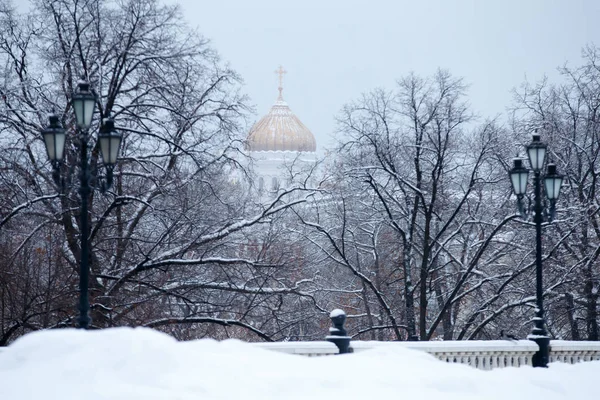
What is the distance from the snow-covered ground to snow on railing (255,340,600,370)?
119cm

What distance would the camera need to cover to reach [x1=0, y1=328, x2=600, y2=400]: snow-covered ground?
914 centimetres

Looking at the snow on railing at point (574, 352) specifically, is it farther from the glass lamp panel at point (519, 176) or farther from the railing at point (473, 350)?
the glass lamp panel at point (519, 176)

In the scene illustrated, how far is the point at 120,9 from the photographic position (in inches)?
933

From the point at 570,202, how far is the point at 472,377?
66.3 feet

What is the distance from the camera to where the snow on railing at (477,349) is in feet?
43.0

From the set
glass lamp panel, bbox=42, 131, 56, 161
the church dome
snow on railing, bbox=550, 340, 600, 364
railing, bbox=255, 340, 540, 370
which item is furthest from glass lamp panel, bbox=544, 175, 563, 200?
the church dome

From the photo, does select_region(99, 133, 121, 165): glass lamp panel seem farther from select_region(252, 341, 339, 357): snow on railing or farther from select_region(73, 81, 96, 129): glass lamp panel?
select_region(252, 341, 339, 357): snow on railing

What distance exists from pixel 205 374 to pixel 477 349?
19.8 ft

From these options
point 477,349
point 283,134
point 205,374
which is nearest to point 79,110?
point 205,374

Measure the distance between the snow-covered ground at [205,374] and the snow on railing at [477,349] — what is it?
1.19 m

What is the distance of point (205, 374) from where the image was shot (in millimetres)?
9820

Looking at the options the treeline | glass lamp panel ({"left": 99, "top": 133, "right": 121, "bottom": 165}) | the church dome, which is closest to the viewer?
glass lamp panel ({"left": 99, "top": 133, "right": 121, "bottom": 165})

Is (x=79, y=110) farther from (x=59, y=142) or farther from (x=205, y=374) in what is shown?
(x=205, y=374)

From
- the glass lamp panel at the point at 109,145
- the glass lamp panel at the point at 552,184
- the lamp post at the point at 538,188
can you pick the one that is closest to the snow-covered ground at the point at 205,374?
the glass lamp panel at the point at 109,145
